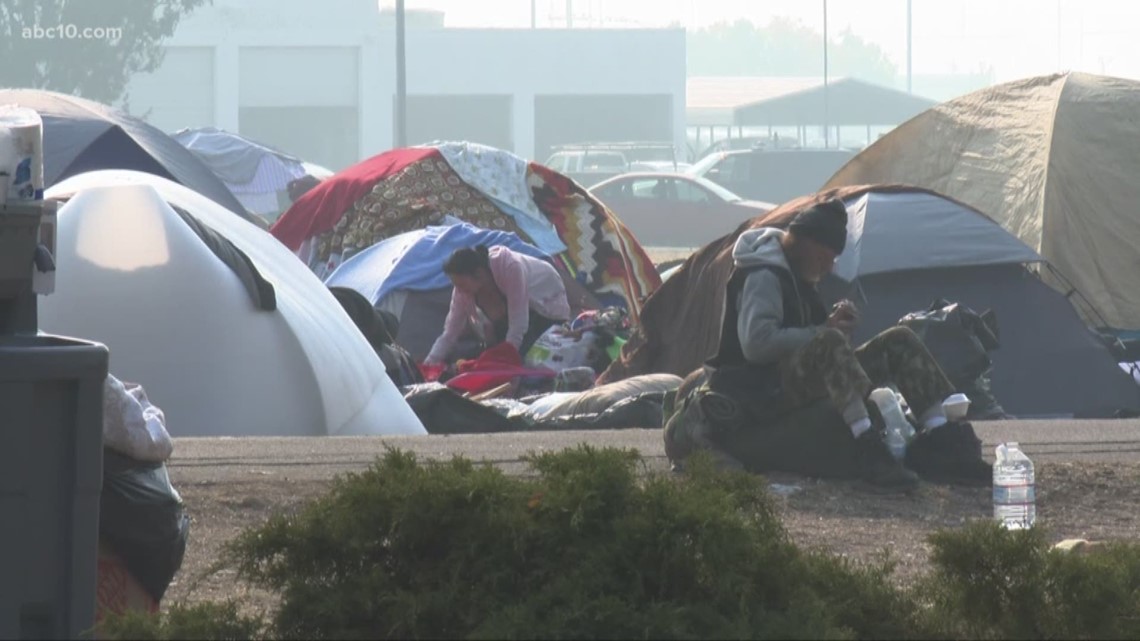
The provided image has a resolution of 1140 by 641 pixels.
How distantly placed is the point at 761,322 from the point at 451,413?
2897 millimetres

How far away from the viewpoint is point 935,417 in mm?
7148

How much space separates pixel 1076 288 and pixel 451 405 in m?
4.57

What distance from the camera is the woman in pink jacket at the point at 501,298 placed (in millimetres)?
11070

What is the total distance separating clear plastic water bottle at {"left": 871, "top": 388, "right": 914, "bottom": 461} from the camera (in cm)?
697

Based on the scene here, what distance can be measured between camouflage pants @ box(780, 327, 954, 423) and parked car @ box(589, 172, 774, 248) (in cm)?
2277

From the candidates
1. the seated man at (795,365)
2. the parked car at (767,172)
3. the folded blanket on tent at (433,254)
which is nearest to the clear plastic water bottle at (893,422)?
the seated man at (795,365)

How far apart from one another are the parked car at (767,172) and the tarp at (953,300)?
26.7 meters

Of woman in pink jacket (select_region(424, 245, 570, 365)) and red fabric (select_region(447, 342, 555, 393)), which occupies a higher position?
woman in pink jacket (select_region(424, 245, 570, 365))

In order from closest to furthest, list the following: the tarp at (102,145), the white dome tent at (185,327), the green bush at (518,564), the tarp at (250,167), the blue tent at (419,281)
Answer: the green bush at (518,564), the white dome tent at (185,327), the blue tent at (419,281), the tarp at (102,145), the tarp at (250,167)

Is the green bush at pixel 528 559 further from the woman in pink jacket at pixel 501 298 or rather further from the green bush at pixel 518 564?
the woman in pink jacket at pixel 501 298

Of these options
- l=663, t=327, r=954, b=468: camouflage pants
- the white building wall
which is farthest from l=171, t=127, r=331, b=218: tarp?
the white building wall

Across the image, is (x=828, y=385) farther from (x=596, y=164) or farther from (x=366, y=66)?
(x=366, y=66)

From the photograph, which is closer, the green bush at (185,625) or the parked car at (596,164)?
the green bush at (185,625)

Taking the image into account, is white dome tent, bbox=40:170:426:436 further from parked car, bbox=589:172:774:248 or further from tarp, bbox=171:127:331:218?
parked car, bbox=589:172:774:248
